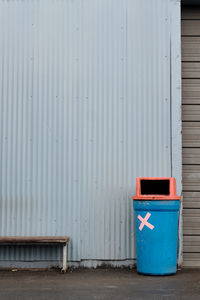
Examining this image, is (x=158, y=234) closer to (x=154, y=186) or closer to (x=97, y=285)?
(x=154, y=186)

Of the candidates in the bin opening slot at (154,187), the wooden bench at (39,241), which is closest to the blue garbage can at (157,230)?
the bin opening slot at (154,187)

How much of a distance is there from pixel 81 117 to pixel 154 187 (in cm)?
152

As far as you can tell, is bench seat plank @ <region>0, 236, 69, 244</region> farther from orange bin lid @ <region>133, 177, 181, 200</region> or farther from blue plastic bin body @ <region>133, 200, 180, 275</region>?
orange bin lid @ <region>133, 177, 181, 200</region>

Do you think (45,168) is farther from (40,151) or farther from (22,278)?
(22,278)

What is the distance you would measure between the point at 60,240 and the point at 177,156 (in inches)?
83.5

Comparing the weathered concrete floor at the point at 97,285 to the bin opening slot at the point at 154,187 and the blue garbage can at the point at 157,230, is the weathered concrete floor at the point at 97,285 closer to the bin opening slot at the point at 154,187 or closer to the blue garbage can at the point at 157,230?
the blue garbage can at the point at 157,230

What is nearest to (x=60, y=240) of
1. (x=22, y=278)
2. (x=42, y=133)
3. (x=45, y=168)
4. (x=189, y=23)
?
(x=22, y=278)

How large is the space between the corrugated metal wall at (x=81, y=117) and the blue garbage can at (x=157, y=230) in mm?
652

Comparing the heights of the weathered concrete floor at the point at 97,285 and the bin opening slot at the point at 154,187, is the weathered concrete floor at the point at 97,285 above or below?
below

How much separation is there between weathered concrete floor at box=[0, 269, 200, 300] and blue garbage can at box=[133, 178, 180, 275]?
0.17 metres

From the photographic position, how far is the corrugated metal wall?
670cm

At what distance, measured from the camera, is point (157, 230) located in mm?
5938

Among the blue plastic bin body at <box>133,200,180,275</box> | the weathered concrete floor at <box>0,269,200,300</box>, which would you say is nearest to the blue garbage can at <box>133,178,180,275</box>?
the blue plastic bin body at <box>133,200,180,275</box>

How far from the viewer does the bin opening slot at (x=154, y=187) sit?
6.45 meters
